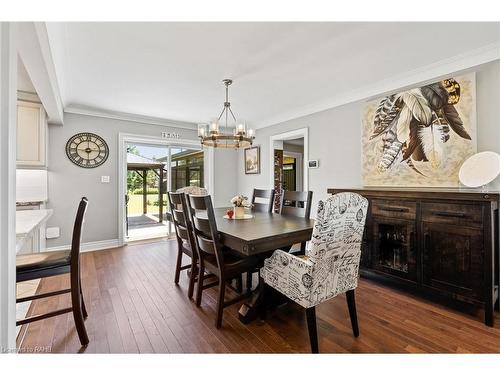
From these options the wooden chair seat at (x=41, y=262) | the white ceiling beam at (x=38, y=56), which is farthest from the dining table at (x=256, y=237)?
the white ceiling beam at (x=38, y=56)

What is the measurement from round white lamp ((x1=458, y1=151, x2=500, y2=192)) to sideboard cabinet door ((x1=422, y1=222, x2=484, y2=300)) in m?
0.50

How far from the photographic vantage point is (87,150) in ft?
13.2

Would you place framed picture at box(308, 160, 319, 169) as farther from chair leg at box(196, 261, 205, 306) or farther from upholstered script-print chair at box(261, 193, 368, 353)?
chair leg at box(196, 261, 205, 306)

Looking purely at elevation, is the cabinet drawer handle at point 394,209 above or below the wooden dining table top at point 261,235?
above

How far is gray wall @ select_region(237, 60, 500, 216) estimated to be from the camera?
224 centimetres

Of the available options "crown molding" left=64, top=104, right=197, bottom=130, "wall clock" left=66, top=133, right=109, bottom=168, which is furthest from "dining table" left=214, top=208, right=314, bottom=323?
"crown molding" left=64, top=104, right=197, bottom=130

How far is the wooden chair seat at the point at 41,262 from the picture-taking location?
1568 millimetres

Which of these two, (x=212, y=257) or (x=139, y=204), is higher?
(x=139, y=204)

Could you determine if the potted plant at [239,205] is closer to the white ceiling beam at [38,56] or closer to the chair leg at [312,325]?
the chair leg at [312,325]

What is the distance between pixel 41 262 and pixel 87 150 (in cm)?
297

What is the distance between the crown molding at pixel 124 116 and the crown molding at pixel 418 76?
254cm

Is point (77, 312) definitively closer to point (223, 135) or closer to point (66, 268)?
point (66, 268)

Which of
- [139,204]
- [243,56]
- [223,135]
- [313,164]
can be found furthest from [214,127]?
[139,204]
